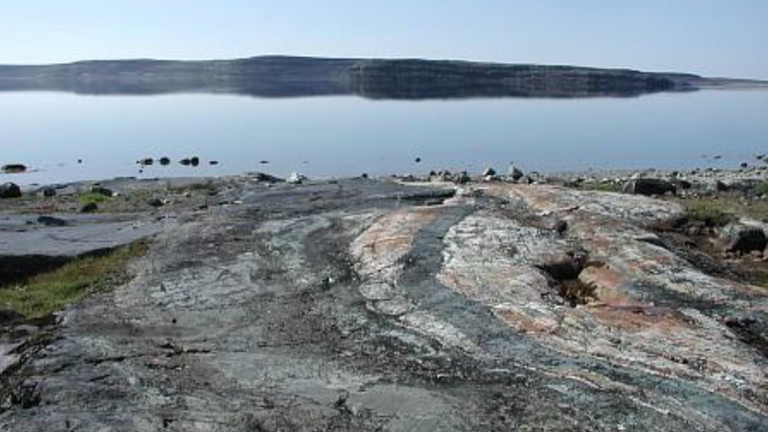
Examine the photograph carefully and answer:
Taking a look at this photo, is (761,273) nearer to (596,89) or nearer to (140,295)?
(140,295)

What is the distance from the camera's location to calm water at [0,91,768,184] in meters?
60.7

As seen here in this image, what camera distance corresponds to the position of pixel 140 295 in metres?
16.6

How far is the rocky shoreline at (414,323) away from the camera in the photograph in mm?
10344

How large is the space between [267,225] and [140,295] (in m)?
6.69

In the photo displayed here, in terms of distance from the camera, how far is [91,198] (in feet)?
119

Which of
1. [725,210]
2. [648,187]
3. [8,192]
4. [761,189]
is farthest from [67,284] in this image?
[8,192]

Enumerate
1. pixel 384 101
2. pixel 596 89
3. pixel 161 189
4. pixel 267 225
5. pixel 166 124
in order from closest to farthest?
pixel 267 225, pixel 161 189, pixel 166 124, pixel 384 101, pixel 596 89

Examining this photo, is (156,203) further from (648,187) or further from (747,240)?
(747,240)

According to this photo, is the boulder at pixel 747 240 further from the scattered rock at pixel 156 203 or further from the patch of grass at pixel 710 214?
the scattered rock at pixel 156 203

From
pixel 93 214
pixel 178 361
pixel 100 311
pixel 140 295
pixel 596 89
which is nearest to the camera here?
pixel 178 361

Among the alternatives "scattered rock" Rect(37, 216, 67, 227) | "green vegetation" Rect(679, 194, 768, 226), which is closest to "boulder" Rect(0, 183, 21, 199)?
"scattered rock" Rect(37, 216, 67, 227)

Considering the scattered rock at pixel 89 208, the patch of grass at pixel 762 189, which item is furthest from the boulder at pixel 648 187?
the scattered rock at pixel 89 208

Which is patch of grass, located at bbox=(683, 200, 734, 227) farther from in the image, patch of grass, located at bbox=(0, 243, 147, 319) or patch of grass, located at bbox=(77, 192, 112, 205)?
patch of grass, located at bbox=(77, 192, 112, 205)

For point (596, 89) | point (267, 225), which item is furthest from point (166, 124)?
point (596, 89)
